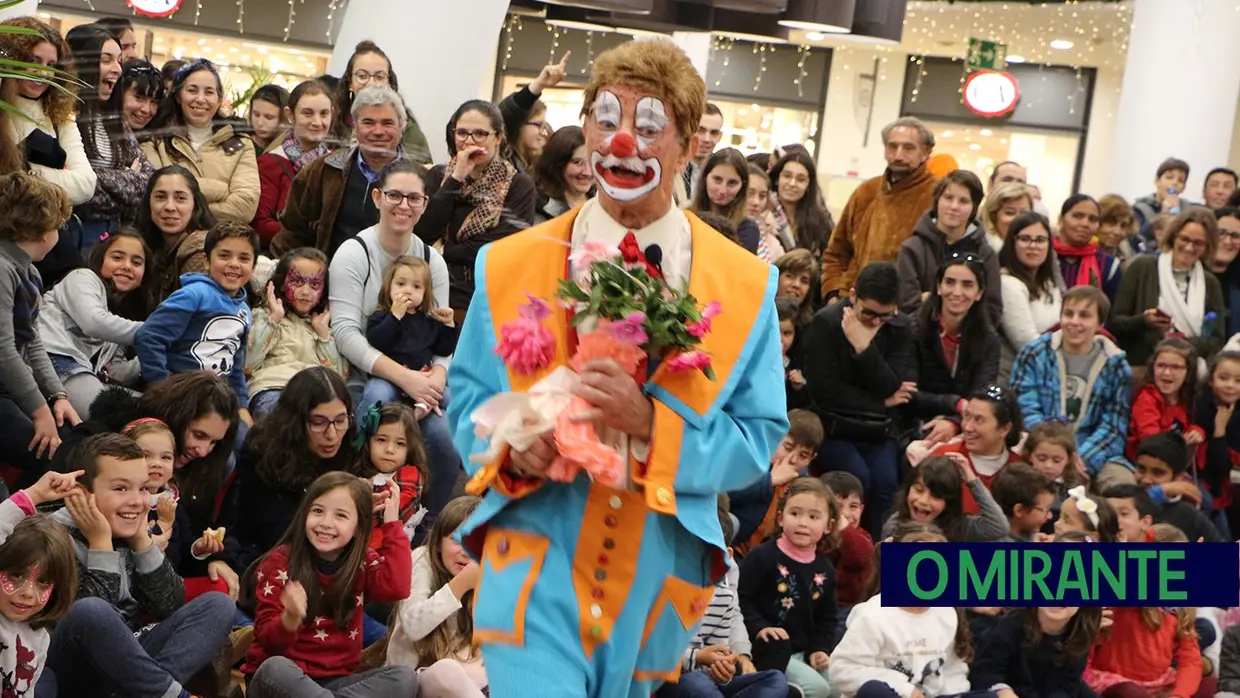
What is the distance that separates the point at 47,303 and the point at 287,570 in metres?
1.43

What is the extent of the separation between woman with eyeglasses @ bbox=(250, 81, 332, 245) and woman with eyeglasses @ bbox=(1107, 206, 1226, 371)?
383 cm

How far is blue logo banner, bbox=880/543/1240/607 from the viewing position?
2883 millimetres

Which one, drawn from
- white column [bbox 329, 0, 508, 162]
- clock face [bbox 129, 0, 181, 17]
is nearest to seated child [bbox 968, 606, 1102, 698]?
white column [bbox 329, 0, 508, 162]

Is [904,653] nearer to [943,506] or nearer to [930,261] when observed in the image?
[943,506]

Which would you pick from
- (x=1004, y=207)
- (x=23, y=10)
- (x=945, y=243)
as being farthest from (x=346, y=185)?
(x=1004, y=207)

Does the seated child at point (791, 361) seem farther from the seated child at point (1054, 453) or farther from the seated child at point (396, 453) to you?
the seated child at point (396, 453)

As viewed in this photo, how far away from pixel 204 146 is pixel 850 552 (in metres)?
2.98

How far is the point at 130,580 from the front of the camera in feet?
15.6

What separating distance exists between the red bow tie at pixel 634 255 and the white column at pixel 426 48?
17.5 ft

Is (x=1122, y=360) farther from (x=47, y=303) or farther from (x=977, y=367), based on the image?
(x=47, y=303)

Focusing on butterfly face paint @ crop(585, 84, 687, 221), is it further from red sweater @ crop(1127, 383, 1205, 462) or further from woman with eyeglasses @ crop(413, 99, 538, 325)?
red sweater @ crop(1127, 383, 1205, 462)

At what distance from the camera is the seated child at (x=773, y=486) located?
614cm

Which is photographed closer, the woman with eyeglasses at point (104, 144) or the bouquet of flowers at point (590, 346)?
the bouquet of flowers at point (590, 346)

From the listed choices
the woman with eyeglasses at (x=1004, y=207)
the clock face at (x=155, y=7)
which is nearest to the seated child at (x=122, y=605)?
the woman with eyeglasses at (x=1004, y=207)
